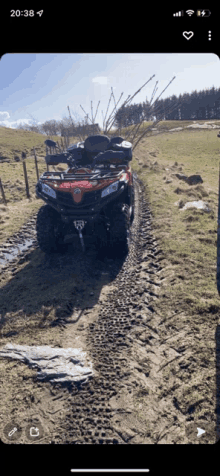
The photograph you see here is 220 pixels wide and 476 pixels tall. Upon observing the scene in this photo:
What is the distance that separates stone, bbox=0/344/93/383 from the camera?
11.0 feet

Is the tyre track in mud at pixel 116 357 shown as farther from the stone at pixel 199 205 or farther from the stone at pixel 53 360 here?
the stone at pixel 199 205

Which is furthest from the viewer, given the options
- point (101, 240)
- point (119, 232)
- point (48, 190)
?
point (101, 240)

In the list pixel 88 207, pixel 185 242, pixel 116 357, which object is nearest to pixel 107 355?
pixel 116 357

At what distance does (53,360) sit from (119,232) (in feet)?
10.9

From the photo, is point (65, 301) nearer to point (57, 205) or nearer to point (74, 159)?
point (57, 205)

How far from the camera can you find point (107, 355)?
12.2ft

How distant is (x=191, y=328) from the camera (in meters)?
4.10

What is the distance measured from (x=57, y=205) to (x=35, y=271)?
1.49 metres

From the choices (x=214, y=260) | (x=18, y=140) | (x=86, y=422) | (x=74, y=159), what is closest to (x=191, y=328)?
(x=86, y=422)
